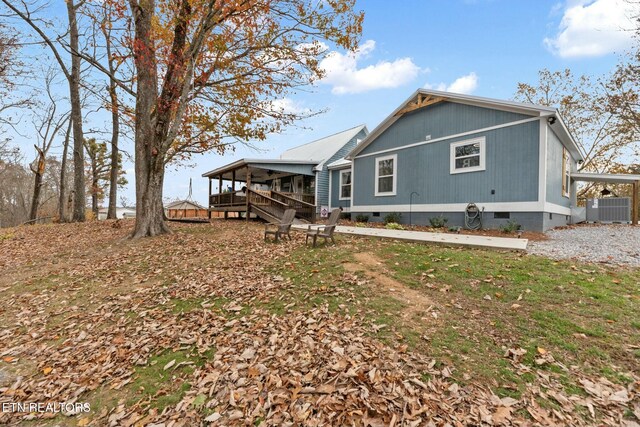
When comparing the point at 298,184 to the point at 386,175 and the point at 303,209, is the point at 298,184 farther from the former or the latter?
the point at 386,175

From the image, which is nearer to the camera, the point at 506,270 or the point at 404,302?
the point at 404,302

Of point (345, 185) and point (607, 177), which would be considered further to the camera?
point (345, 185)

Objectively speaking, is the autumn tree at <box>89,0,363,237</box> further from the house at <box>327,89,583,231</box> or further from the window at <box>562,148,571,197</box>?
the window at <box>562,148,571,197</box>

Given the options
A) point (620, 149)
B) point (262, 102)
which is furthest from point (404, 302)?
point (620, 149)

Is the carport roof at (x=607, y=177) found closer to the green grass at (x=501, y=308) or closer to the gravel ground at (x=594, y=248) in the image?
the gravel ground at (x=594, y=248)

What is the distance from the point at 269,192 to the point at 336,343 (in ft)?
41.9

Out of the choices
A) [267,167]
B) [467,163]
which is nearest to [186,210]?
[267,167]

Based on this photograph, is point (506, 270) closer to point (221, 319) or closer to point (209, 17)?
point (221, 319)

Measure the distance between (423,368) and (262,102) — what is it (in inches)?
426

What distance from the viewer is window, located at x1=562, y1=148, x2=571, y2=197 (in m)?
11.6

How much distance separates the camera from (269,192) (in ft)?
49.7

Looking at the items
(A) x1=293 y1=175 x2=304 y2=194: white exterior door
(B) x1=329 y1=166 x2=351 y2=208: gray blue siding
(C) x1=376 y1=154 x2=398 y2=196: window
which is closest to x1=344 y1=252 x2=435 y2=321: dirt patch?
(C) x1=376 y1=154 x2=398 y2=196: window

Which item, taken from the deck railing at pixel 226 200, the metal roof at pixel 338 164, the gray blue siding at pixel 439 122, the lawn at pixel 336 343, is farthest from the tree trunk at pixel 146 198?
the metal roof at pixel 338 164

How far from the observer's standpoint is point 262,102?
36.7 feet
